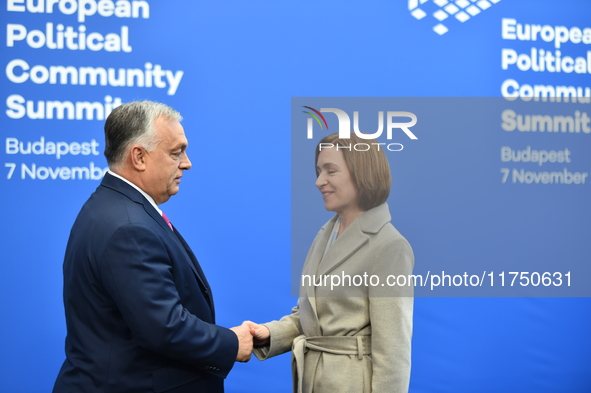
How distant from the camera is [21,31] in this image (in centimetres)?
312

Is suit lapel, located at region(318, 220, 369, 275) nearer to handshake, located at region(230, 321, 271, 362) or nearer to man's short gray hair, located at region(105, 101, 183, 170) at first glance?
handshake, located at region(230, 321, 271, 362)

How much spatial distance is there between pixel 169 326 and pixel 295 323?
2.26 ft

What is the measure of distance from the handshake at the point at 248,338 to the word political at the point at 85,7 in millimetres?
1973

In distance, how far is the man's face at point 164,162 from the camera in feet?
6.14

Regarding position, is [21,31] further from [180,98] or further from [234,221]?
[234,221]

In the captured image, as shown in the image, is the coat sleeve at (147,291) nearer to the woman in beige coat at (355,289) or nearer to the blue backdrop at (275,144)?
the woman in beige coat at (355,289)

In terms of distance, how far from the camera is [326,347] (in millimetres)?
1923

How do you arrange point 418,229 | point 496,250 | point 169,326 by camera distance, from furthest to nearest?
point 496,250 → point 418,229 → point 169,326

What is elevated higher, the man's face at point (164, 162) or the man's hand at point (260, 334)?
the man's face at point (164, 162)

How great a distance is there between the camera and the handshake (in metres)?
2.03

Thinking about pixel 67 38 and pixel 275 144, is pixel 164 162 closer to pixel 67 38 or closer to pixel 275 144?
pixel 275 144

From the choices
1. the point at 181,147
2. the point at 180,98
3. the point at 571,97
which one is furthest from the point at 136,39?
the point at 571,97

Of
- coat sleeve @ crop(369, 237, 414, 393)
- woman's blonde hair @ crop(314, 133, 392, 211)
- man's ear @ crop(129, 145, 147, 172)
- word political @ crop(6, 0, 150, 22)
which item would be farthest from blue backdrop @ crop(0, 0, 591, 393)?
man's ear @ crop(129, 145, 147, 172)

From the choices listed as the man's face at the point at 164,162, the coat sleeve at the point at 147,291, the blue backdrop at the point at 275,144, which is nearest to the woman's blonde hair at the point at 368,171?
the man's face at the point at 164,162
